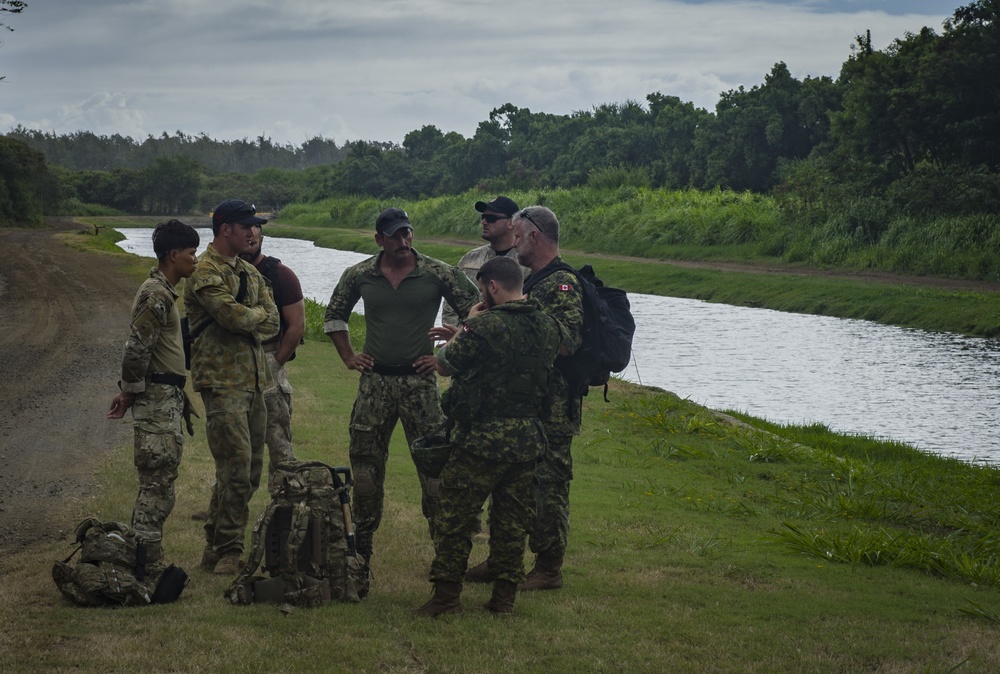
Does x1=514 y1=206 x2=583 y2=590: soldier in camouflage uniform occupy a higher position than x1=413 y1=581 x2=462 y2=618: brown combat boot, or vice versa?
x1=514 y1=206 x2=583 y2=590: soldier in camouflage uniform

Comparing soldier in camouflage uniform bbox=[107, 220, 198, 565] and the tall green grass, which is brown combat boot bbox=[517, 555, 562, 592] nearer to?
soldier in camouflage uniform bbox=[107, 220, 198, 565]

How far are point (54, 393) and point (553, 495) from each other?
9.60 meters

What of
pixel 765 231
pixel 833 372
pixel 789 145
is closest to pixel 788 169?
pixel 789 145

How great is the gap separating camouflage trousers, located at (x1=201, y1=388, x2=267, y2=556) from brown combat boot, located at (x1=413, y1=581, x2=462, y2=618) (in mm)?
1331

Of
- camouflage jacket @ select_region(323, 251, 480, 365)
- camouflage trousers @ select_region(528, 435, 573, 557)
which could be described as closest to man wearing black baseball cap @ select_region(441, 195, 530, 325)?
camouflage jacket @ select_region(323, 251, 480, 365)

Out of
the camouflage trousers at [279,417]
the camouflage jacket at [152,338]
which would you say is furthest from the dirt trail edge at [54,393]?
the camouflage jacket at [152,338]

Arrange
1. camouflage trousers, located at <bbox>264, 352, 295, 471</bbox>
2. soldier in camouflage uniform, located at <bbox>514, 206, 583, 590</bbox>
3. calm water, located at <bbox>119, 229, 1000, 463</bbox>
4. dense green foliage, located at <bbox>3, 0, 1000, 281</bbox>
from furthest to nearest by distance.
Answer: dense green foliage, located at <bbox>3, 0, 1000, 281</bbox> < calm water, located at <bbox>119, 229, 1000, 463</bbox> < camouflage trousers, located at <bbox>264, 352, 295, 471</bbox> < soldier in camouflage uniform, located at <bbox>514, 206, 583, 590</bbox>

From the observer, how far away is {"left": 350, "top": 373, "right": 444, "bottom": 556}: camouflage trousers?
651 centimetres

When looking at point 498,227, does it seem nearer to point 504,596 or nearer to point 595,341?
point 595,341

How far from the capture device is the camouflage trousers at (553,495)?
20.7ft

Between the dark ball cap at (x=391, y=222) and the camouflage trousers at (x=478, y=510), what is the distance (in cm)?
153

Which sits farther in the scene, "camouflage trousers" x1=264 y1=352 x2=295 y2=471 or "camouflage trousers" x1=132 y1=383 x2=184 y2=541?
"camouflage trousers" x1=264 y1=352 x2=295 y2=471

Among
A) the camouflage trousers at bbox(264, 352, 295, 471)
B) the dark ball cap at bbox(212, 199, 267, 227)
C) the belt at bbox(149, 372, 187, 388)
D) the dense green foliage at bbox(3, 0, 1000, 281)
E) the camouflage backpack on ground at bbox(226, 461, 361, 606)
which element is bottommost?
the camouflage backpack on ground at bbox(226, 461, 361, 606)

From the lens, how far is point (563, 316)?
6.17m
